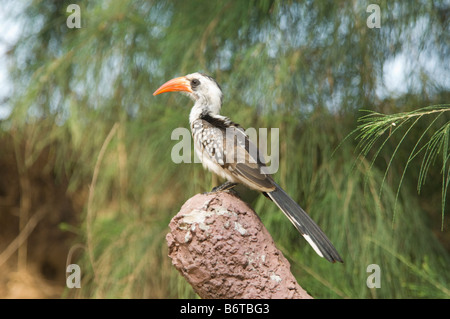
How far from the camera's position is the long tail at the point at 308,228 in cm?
120

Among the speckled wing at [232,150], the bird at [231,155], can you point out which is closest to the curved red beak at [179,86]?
the bird at [231,155]

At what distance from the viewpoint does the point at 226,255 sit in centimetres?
118

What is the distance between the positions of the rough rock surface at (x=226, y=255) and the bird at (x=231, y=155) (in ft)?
0.34

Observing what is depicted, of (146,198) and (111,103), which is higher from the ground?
(111,103)

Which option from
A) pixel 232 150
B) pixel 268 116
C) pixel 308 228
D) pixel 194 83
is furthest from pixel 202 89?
pixel 308 228

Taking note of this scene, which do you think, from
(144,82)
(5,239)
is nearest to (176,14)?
(144,82)

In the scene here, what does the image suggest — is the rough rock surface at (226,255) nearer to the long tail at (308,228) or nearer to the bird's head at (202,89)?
the long tail at (308,228)

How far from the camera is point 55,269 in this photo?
407 centimetres

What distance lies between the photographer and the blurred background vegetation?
189cm

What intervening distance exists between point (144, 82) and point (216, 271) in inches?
46.7

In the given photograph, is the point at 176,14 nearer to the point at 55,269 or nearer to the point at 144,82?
the point at 144,82

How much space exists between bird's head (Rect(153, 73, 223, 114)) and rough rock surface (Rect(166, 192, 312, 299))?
1.31 ft

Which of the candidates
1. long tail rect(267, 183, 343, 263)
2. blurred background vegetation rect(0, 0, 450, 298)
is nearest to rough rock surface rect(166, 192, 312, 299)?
long tail rect(267, 183, 343, 263)

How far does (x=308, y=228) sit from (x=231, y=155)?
0.29 m
